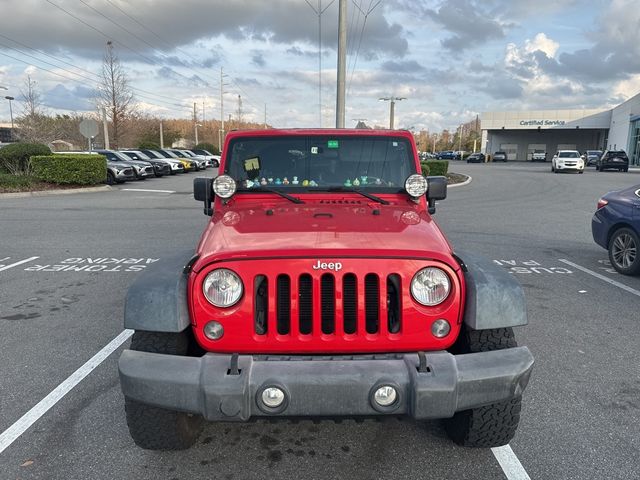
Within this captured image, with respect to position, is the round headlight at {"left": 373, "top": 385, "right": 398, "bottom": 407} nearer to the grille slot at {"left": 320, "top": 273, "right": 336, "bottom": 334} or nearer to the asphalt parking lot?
the grille slot at {"left": 320, "top": 273, "right": 336, "bottom": 334}

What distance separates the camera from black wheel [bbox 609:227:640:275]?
6.48 meters

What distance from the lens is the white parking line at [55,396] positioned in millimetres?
2979

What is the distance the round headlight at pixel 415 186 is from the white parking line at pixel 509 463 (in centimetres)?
183

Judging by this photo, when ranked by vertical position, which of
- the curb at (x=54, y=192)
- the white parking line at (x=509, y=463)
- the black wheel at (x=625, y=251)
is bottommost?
the white parking line at (x=509, y=463)

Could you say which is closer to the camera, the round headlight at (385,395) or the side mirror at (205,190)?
the round headlight at (385,395)

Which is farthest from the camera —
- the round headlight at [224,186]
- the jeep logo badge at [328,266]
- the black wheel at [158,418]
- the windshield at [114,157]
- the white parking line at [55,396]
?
the windshield at [114,157]

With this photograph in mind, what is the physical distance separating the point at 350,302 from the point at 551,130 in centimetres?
7713

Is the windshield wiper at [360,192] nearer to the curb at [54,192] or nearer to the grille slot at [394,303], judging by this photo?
the grille slot at [394,303]

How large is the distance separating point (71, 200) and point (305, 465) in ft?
52.9

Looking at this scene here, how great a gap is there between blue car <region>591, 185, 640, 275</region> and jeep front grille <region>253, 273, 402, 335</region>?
18.3 feet

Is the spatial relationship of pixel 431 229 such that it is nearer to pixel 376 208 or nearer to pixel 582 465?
pixel 376 208

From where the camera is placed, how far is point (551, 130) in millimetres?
69938

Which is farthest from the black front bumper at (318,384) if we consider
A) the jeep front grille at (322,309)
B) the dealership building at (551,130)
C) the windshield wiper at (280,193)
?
the dealership building at (551,130)

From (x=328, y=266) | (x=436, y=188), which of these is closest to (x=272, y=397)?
(x=328, y=266)
